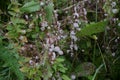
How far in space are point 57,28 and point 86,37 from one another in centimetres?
31

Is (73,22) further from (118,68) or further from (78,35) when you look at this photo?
(118,68)

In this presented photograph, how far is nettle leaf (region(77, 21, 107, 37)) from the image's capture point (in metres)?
1.90

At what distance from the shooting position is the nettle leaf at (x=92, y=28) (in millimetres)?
1904

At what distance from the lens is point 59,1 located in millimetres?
2049

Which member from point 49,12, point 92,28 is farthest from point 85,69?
point 49,12

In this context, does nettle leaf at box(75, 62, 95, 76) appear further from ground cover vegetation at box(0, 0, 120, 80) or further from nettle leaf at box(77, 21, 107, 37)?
nettle leaf at box(77, 21, 107, 37)

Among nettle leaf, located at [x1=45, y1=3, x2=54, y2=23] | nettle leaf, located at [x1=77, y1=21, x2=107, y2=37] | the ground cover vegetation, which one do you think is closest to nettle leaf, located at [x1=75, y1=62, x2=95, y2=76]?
the ground cover vegetation

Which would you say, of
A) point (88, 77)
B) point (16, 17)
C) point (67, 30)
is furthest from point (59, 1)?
point (88, 77)

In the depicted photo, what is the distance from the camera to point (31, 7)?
1.81 metres

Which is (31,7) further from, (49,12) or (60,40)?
(60,40)

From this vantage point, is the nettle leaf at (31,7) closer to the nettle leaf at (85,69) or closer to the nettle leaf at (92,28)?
the nettle leaf at (92,28)


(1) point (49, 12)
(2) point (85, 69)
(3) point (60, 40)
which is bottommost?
(2) point (85, 69)

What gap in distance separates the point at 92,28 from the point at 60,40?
0.22m

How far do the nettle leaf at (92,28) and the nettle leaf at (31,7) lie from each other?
0.29m
